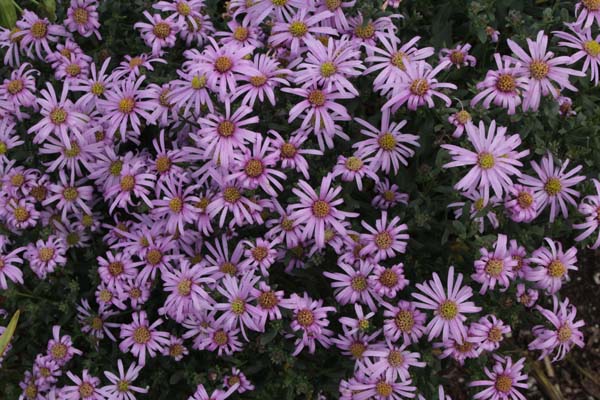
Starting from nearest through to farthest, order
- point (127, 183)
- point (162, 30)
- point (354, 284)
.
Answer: point (354, 284) → point (127, 183) → point (162, 30)

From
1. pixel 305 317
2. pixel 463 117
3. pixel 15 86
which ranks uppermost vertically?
pixel 15 86

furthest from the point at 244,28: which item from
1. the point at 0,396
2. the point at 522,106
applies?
the point at 0,396

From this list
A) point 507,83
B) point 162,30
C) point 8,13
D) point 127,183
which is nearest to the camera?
point 507,83

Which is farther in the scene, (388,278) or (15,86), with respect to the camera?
(15,86)

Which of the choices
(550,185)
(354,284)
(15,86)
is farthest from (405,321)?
(15,86)

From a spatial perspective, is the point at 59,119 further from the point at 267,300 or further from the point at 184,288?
the point at 267,300

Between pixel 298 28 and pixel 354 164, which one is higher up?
pixel 298 28

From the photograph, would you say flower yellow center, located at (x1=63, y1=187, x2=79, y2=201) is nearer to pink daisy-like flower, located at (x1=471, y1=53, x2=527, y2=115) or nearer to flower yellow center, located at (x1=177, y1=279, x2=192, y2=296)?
flower yellow center, located at (x1=177, y1=279, x2=192, y2=296)
